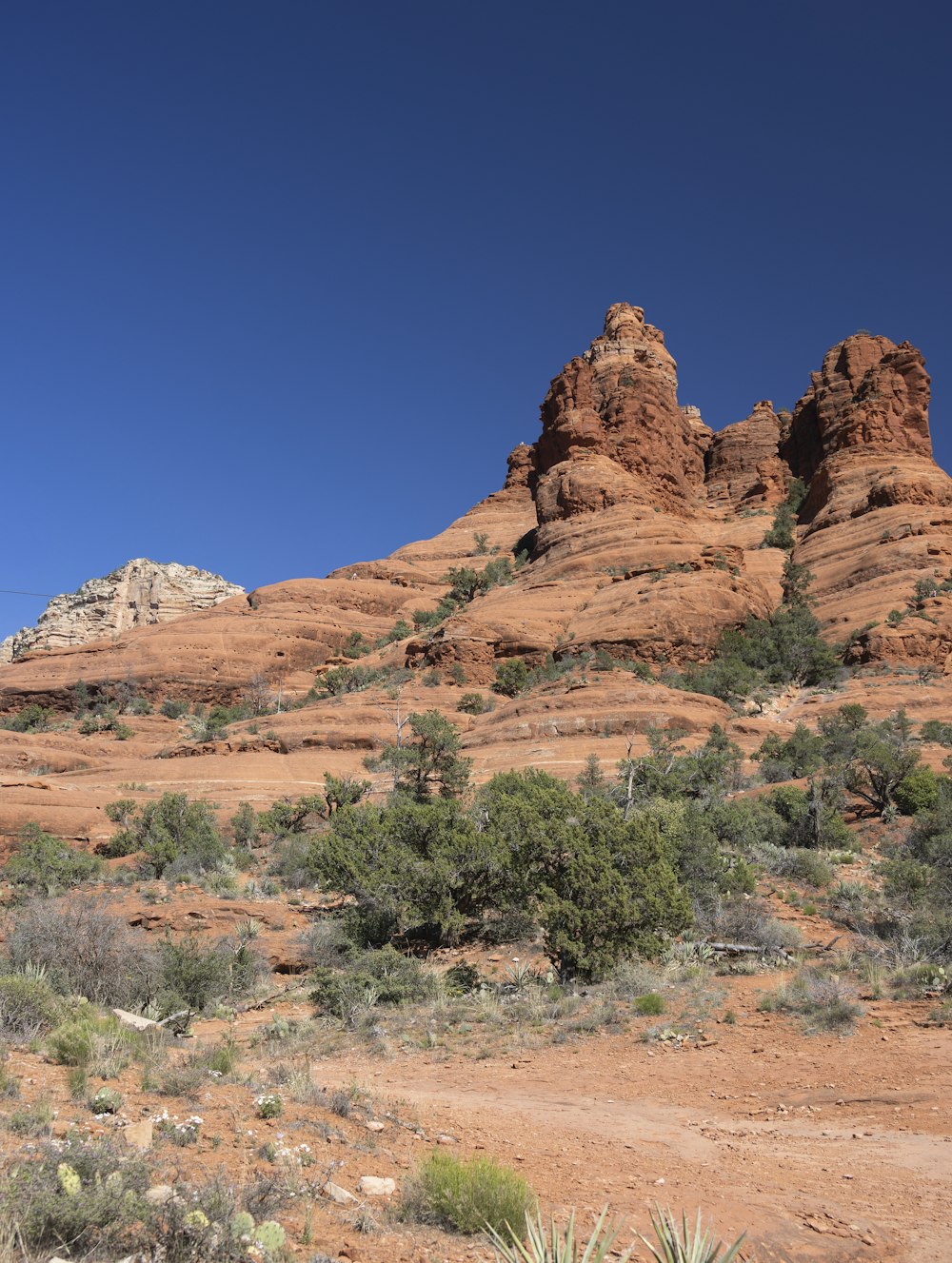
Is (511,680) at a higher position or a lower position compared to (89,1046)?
higher

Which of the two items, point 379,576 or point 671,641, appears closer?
point 671,641

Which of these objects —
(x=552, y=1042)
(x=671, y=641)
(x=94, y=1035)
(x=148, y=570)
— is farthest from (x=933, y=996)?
(x=148, y=570)

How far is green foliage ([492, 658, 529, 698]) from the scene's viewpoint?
1710 inches

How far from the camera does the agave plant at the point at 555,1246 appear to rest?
3.33 m

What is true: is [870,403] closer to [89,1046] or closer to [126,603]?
[89,1046]

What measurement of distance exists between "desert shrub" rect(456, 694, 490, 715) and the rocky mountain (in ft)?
12.3

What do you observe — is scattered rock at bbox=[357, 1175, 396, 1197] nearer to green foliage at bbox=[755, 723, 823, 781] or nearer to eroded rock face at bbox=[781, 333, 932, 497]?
green foliage at bbox=[755, 723, 823, 781]

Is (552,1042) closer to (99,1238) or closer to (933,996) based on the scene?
(933,996)

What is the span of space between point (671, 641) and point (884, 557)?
16174mm

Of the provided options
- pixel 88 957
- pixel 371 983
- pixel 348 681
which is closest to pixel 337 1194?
pixel 371 983

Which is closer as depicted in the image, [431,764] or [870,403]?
[431,764]

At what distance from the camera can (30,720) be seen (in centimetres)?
5197

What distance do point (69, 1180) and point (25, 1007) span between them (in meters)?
4.73

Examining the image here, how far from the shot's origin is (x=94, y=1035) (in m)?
6.77
